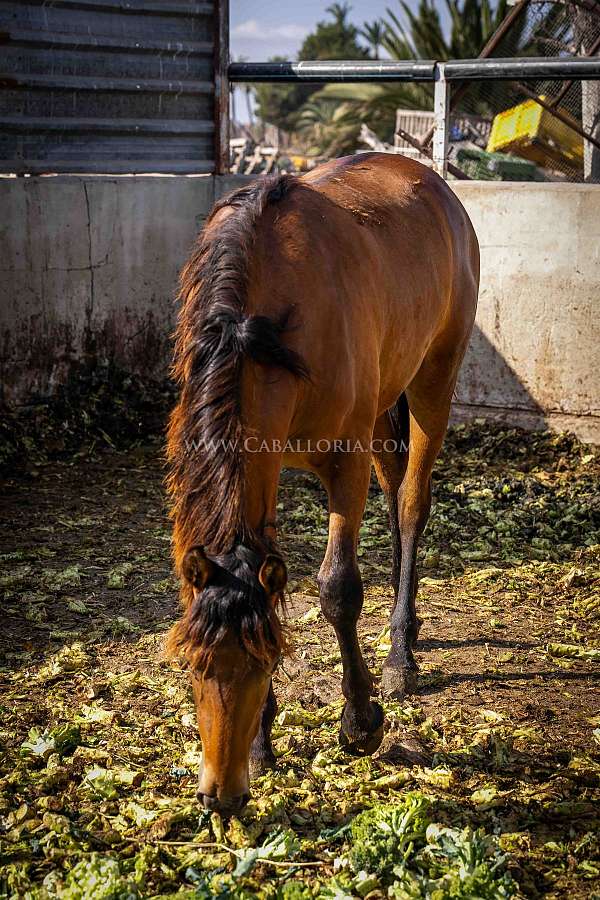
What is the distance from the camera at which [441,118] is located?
7.41 m

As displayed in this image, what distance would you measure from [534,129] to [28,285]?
624 centimetres

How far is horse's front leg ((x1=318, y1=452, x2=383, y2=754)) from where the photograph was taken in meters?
3.42

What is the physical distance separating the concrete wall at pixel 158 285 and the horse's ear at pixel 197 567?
5.04m

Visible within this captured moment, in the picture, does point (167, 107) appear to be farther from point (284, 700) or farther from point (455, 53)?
point (455, 53)

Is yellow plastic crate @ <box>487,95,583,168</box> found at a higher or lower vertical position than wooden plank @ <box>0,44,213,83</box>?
lower

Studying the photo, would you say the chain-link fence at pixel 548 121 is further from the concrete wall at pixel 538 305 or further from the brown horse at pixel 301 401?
the brown horse at pixel 301 401

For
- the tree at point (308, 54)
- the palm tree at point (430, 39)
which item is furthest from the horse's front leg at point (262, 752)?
the tree at point (308, 54)

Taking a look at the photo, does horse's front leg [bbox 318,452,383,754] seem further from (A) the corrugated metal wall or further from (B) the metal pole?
(A) the corrugated metal wall

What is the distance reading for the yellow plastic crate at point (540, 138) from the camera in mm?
10289

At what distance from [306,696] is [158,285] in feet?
15.8

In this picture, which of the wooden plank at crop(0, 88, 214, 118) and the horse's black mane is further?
the wooden plank at crop(0, 88, 214, 118)

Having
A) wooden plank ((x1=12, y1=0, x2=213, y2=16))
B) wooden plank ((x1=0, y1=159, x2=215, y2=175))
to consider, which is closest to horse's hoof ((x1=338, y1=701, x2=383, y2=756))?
wooden plank ((x1=0, y1=159, x2=215, y2=175))

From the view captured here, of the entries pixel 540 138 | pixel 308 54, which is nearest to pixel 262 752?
pixel 540 138

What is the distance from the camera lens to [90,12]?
745 centimetres
